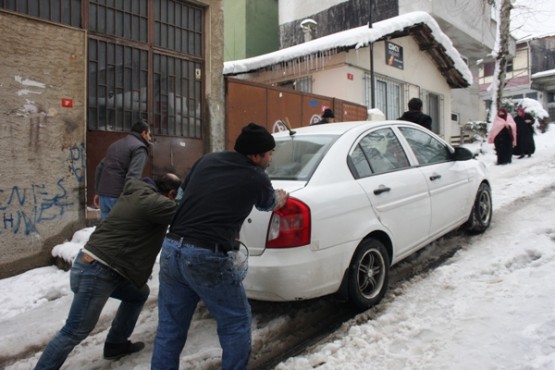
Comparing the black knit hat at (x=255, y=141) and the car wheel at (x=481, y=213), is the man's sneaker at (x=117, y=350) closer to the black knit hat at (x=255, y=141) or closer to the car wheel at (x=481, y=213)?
the black knit hat at (x=255, y=141)

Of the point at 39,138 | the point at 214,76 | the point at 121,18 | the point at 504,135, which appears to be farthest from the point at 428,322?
the point at 504,135

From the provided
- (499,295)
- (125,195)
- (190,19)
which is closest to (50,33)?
(190,19)

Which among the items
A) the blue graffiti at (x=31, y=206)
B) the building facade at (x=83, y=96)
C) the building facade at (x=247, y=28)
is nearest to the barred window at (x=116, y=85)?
the building facade at (x=83, y=96)

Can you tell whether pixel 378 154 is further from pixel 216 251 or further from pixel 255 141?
pixel 216 251

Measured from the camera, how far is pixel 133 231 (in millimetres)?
2855

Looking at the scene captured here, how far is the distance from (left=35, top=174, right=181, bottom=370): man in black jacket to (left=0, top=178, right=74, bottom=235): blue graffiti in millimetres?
2952

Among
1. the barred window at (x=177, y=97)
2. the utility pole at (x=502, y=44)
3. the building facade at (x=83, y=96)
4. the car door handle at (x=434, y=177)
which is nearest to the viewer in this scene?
the car door handle at (x=434, y=177)

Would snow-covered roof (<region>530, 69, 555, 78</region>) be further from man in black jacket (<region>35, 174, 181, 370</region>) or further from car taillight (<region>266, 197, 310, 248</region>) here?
man in black jacket (<region>35, 174, 181, 370</region>)

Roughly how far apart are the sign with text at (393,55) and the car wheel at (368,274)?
38.6 ft

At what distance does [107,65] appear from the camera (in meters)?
6.35

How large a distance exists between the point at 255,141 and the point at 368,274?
167 cm

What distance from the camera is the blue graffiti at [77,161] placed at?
5.74 metres

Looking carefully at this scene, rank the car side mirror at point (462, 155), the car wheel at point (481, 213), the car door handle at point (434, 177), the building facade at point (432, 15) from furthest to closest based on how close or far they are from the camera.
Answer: the building facade at point (432, 15)
the car wheel at point (481, 213)
the car side mirror at point (462, 155)
the car door handle at point (434, 177)

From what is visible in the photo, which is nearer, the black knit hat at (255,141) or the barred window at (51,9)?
the black knit hat at (255,141)
